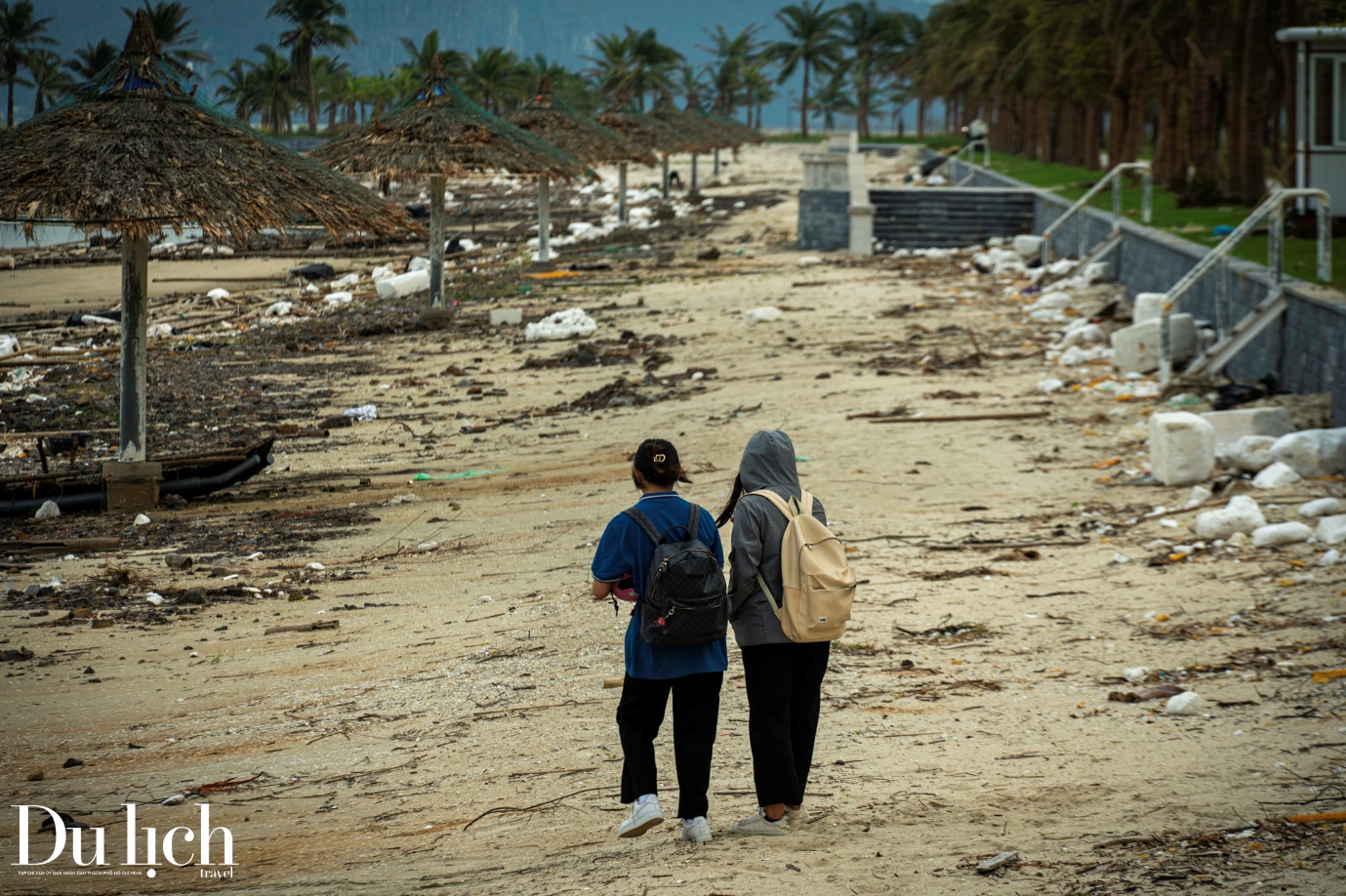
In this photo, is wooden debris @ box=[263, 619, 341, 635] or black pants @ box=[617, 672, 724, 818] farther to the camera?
wooden debris @ box=[263, 619, 341, 635]

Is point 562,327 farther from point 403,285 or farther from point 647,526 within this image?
point 647,526

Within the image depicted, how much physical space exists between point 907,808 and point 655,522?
1310 mm

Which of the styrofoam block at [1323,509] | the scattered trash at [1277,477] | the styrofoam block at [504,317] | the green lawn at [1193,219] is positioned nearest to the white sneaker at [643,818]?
the styrofoam block at [1323,509]

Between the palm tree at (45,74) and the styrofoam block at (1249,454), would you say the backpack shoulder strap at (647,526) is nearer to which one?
the styrofoam block at (1249,454)

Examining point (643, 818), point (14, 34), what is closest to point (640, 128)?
point (643, 818)

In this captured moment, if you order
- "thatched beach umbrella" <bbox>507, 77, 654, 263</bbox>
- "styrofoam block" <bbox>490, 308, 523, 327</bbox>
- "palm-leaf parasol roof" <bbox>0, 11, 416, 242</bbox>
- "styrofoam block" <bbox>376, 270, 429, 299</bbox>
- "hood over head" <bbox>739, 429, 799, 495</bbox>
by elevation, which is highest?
"thatched beach umbrella" <bbox>507, 77, 654, 263</bbox>

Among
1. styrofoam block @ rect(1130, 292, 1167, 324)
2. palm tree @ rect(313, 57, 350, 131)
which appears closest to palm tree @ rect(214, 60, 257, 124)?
palm tree @ rect(313, 57, 350, 131)

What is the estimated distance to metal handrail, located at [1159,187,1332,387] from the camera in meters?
10.7

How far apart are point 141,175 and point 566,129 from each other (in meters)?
17.7

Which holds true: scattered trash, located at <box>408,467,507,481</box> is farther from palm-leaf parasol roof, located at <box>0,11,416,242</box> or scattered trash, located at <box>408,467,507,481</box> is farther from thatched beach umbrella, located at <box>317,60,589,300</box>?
thatched beach umbrella, located at <box>317,60,589,300</box>

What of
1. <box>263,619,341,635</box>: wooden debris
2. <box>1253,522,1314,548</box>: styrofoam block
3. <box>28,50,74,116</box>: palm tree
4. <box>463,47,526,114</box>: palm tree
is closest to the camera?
<box>263,619,341,635</box>: wooden debris

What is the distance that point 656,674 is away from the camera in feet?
13.0

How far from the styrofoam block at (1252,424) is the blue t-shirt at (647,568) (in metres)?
A: 6.25

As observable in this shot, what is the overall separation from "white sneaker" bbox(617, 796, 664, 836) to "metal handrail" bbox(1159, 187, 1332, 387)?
27.9 ft
